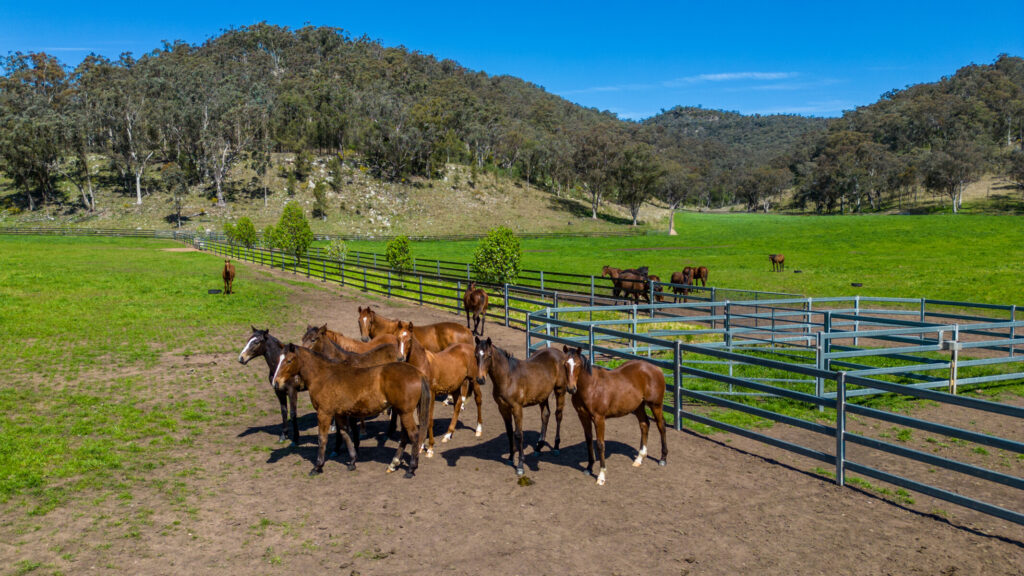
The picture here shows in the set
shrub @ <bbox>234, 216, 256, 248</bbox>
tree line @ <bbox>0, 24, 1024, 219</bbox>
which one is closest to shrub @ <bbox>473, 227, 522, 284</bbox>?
shrub @ <bbox>234, 216, 256, 248</bbox>

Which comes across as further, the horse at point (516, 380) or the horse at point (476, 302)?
the horse at point (476, 302)

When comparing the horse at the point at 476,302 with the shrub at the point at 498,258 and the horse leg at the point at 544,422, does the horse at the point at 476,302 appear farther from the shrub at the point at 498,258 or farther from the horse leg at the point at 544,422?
the horse leg at the point at 544,422

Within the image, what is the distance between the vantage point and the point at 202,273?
3259cm

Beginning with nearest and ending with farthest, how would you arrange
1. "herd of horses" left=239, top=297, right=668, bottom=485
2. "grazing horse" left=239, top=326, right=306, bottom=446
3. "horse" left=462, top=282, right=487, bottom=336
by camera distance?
1. "herd of horses" left=239, top=297, right=668, bottom=485
2. "grazing horse" left=239, top=326, right=306, bottom=446
3. "horse" left=462, top=282, right=487, bottom=336

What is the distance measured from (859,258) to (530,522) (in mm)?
44531

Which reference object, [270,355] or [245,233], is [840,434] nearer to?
[270,355]

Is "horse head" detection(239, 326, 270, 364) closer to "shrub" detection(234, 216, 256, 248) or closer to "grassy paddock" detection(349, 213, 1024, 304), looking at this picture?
"grassy paddock" detection(349, 213, 1024, 304)

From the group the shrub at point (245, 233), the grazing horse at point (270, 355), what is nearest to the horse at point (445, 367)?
the grazing horse at point (270, 355)

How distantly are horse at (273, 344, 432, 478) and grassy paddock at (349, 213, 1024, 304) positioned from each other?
24.3m

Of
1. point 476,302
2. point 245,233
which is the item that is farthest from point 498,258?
point 245,233

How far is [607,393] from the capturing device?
22.9 feet

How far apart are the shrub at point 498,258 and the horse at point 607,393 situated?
17977 millimetres

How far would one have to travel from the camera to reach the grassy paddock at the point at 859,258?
1107 inches

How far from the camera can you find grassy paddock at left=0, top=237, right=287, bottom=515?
704 centimetres
